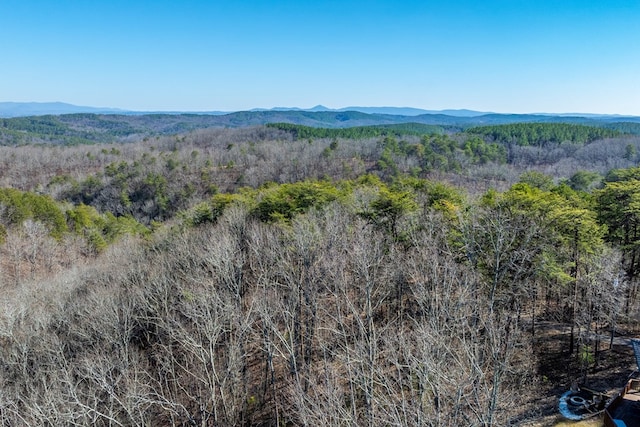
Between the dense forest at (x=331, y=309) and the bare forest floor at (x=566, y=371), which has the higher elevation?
the dense forest at (x=331, y=309)

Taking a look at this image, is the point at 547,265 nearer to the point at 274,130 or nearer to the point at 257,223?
the point at 257,223

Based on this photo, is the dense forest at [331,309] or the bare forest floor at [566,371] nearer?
the dense forest at [331,309]

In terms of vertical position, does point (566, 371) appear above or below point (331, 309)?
below

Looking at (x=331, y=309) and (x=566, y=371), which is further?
(x=331, y=309)

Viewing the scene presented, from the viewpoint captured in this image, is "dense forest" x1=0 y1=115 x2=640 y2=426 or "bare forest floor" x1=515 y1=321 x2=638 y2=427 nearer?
"dense forest" x1=0 y1=115 x2=640 y2=426
